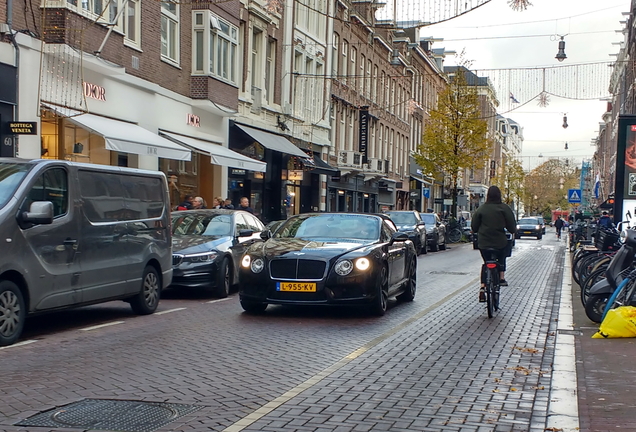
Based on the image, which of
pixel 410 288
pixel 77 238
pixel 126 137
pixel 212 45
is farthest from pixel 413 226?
pixel 77 238

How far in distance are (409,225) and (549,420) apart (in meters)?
24.0

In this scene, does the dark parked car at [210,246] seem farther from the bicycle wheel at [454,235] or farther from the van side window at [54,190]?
the bicycle wheel at [454,235]

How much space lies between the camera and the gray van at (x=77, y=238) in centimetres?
842

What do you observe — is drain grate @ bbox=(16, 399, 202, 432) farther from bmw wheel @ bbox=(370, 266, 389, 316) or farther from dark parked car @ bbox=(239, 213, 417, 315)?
bmw wheel @ bbox=(370, 266, 389, 316)

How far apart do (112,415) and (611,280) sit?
7310mm

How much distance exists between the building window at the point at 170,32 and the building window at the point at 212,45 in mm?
1088

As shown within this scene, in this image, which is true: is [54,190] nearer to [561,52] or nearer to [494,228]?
[494,228]

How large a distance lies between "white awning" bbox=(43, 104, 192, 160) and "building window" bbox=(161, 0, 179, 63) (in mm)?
3530

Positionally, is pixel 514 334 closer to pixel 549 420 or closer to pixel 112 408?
pixel 549 420

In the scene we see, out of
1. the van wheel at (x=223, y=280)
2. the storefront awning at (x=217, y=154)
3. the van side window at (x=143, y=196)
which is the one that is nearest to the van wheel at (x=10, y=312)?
the van side window at (x=143, y=196)

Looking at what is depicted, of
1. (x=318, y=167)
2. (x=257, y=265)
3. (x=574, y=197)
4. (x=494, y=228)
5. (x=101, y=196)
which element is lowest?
(x=257, y=265)

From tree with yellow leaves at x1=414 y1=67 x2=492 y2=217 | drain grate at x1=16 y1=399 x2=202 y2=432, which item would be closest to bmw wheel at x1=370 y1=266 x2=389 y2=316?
drain grate at x1=16 y1=399 x2=202 y2=432

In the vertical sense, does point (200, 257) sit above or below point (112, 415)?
above

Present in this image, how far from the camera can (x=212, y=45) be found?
26.1 meters
